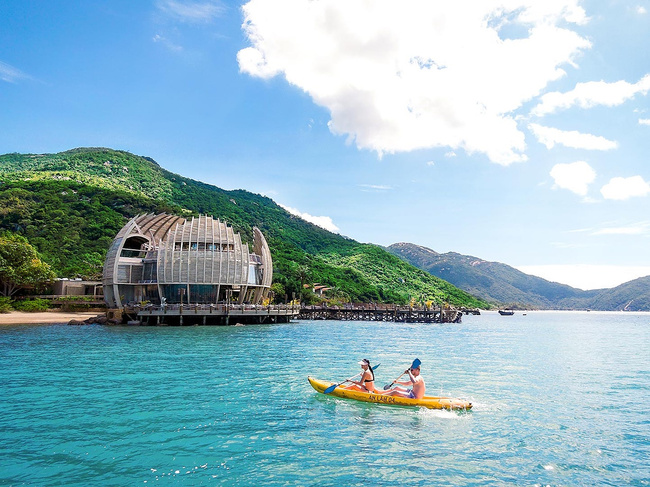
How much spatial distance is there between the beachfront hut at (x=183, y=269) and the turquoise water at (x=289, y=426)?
27754 millimetres

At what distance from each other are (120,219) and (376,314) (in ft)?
211

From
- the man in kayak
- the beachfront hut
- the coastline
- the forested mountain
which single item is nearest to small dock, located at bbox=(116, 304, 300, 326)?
the beachfront hut

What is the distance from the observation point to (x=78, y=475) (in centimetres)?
1115

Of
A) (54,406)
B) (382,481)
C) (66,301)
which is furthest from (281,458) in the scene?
(66,301)

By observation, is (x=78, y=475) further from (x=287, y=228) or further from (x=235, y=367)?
(x=287, y=228)

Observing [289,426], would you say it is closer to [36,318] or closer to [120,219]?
[36,318]

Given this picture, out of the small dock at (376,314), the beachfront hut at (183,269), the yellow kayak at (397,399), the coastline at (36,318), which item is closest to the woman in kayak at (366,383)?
the yellow kayak at (397,399)

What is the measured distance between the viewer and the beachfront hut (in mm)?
58344

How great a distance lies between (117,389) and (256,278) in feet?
152

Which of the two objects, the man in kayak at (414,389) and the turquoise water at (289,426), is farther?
the man in kayak at (414,389)

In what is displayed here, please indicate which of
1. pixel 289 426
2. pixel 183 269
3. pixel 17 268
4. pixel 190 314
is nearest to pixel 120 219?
pixel 17 268

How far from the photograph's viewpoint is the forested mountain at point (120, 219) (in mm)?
99938

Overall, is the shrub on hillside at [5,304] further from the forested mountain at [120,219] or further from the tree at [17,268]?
the forested mountain at [120,219]

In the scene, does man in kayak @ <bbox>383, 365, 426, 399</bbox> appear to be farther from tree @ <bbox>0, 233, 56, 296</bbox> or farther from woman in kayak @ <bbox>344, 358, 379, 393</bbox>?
tree @ <bbox>0, 233, 56, 296</bbox>
